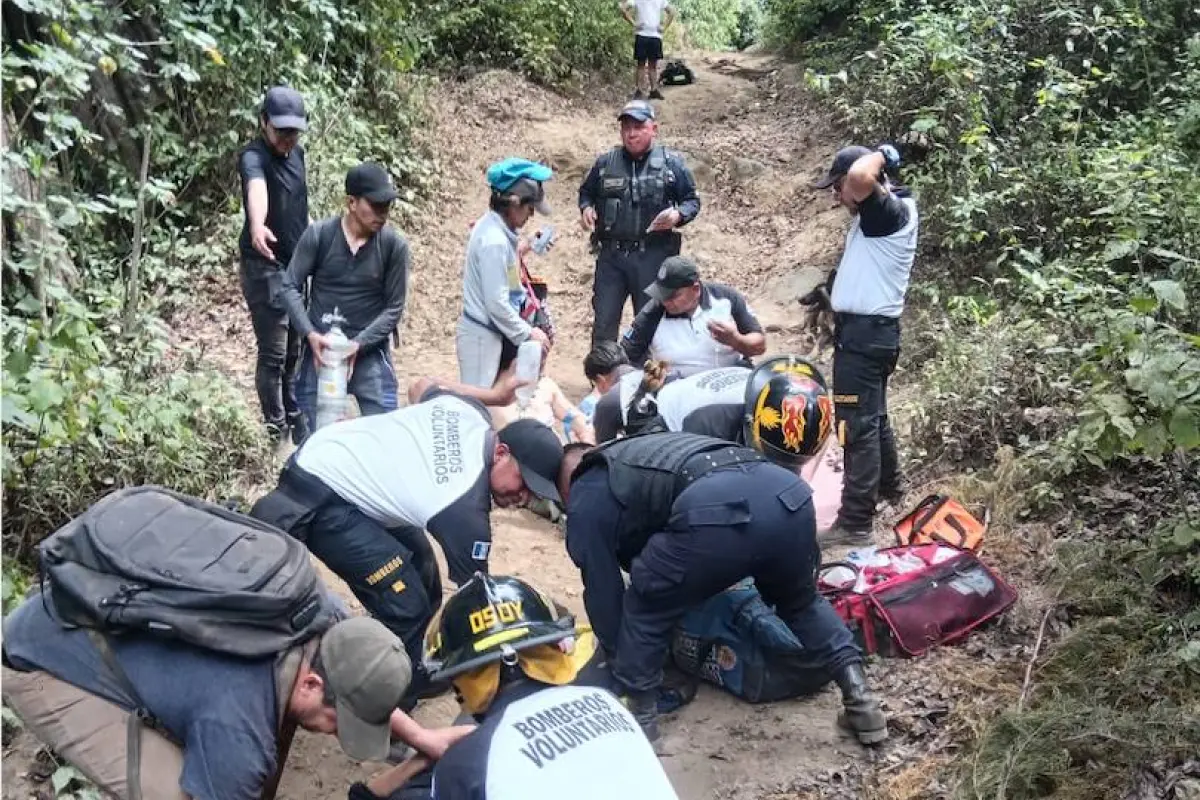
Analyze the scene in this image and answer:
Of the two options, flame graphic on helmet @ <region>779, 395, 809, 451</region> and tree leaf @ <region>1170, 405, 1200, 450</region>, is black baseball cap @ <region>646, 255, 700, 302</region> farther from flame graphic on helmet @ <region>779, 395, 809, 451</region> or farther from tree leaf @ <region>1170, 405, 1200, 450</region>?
tree leaf @ <region>1170, 405, 1200, 450</region>

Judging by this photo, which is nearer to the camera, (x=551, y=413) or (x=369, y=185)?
(x=369, y=185)

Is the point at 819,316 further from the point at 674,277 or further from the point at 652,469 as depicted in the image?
the point at 652,469

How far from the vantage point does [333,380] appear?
5.03 m

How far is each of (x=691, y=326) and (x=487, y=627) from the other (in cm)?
305

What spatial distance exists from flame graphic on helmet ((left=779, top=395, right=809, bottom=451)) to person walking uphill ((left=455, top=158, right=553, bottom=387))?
1755 mm

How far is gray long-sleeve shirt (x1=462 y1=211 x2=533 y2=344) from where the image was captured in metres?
5.27

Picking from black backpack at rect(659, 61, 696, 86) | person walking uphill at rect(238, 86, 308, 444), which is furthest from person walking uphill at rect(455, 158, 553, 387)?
black backpack at rect(659, 61, 696, 86)

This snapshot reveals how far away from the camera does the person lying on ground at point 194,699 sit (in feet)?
8.39

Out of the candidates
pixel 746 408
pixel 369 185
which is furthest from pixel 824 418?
pixel 369 185

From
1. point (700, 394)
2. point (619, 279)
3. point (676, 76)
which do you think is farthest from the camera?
point (676, 76)

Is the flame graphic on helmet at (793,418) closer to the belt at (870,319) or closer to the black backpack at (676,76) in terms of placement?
the belt at (870,319)

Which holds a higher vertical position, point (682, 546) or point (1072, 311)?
point (682, 546)

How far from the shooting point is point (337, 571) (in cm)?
380

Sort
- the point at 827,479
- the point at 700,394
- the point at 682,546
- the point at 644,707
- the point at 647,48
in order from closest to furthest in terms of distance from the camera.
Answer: the point at 682,546 < the point at 644,707 < the point at 700,394 < the point at 827,479 < the point at 647,48
